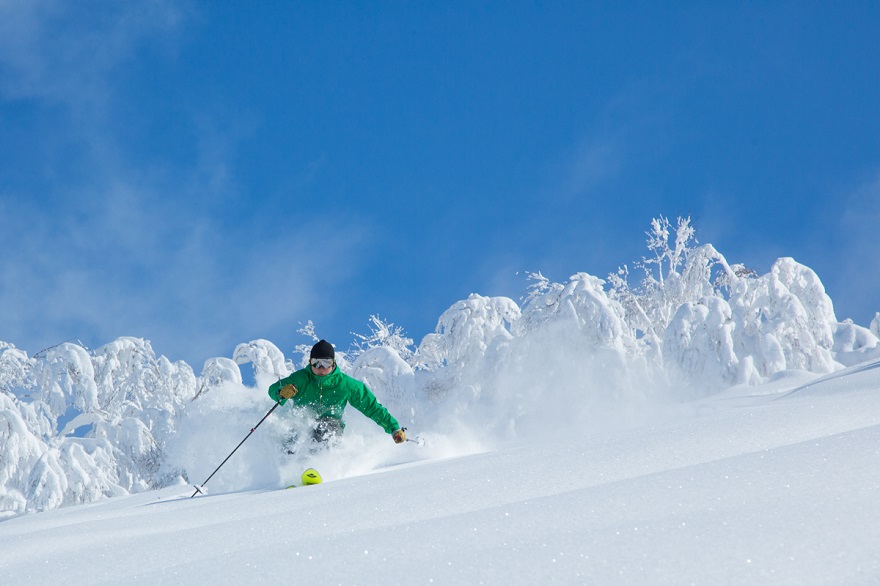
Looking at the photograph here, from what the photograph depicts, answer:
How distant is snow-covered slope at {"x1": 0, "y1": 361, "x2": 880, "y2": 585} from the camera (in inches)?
57.9

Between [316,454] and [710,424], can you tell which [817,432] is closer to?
[710,424]

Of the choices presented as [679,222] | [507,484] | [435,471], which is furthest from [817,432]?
[679,222]

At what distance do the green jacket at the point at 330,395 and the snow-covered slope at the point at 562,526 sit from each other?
282 cm

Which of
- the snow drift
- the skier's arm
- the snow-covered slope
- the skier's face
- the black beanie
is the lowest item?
the snow-covered slope

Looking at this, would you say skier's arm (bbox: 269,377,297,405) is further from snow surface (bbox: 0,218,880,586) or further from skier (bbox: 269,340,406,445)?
snow surface (bbox: 0,218,880,586)

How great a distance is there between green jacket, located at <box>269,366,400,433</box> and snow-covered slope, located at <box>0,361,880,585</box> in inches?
111

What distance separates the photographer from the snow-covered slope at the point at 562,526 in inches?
57.9

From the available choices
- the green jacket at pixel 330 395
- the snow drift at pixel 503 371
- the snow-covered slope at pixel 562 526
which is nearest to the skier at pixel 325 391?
the green jacket at pixel 330 395

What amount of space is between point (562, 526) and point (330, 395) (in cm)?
458

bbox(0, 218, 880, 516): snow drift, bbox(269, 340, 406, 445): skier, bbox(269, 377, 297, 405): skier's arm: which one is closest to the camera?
bbox(269, 377, 297, 405): skier's arm

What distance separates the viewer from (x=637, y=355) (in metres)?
17.2

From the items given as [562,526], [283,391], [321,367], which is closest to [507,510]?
[562,526]

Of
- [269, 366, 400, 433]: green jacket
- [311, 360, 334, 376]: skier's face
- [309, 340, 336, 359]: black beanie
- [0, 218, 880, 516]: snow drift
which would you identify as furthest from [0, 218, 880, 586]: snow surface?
[0, 218, 880, 516]: snow drift

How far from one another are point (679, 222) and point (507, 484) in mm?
21011
